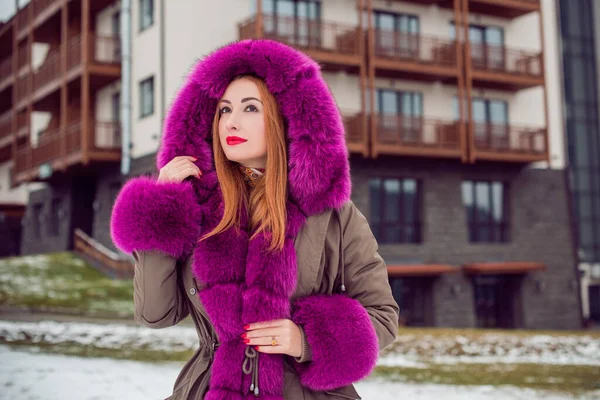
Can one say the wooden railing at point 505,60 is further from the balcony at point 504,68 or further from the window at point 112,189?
the window at point 112,189

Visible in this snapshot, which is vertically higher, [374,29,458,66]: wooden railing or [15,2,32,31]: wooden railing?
[15,2,32,31]: wooden railing

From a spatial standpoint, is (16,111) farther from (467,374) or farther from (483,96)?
(467,374)

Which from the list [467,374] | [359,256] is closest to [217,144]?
[359,256]

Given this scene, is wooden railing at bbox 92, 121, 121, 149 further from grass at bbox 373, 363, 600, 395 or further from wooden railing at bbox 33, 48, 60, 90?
grass at bbox 373, 363, 600, 395

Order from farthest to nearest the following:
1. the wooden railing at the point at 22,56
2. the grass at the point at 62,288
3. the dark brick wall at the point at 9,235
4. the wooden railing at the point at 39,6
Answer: the dark brick wall at the point at 9,235 < the wooden railing at the point at 22,56 < the wooden railing at the point at 39,6 < the grass at the point at 62,288

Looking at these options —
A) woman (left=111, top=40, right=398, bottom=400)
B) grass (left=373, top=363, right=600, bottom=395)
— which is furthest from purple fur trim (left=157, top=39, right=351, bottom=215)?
grass (left=373, top=363, right=600, bottom=395)

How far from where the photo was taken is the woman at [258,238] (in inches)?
90.0

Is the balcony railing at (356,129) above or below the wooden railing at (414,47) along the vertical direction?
below

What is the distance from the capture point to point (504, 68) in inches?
915

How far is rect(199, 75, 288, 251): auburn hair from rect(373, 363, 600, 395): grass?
6.09 meters

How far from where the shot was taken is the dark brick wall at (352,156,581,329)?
21.6 m

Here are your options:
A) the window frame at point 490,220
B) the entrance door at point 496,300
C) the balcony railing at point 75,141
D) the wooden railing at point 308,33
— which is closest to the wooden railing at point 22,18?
the balcony railing at point 75,141

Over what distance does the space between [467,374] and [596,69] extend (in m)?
34.9

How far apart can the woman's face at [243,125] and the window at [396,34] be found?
1930 centimetres
